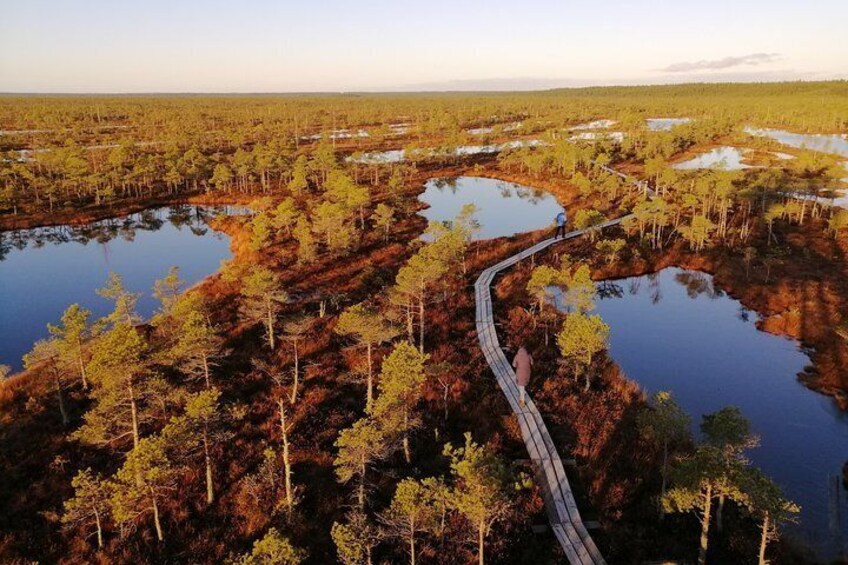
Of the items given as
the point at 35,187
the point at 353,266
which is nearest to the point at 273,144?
the point at 35,187

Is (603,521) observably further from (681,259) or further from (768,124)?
(768,124)

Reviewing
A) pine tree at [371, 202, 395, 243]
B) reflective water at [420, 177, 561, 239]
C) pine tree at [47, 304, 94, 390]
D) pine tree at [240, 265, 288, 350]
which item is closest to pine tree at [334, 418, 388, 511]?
pine tree at [240, 265, 288, 350]

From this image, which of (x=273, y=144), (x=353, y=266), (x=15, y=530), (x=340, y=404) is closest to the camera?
(x=15, y=530)

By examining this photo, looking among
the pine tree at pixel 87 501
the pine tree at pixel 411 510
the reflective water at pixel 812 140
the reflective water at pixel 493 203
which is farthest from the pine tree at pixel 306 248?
the reflective water at pixel 812 140

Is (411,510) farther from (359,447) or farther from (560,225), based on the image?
(560,225)

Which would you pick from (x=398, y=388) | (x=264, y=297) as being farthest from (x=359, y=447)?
(x=264, y=297)

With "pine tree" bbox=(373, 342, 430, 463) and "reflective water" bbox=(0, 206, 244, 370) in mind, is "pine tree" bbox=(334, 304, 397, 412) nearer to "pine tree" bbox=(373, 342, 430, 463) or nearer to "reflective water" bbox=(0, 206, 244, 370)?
"pine tree" bbox=(373, 342, 430, 463)
